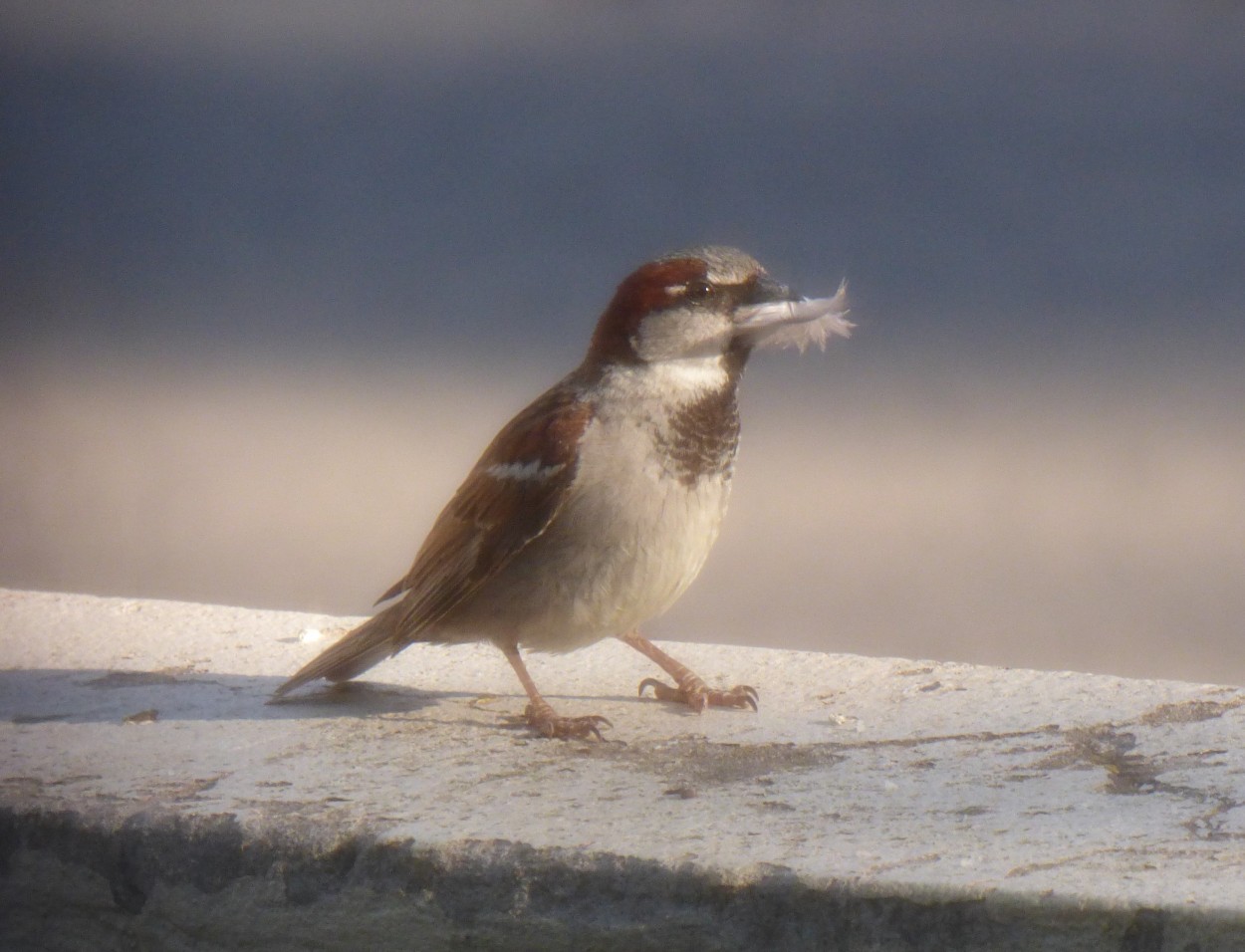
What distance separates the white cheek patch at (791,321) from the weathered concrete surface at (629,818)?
2.20ft

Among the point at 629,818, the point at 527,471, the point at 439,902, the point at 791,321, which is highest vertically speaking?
the point at 791,321

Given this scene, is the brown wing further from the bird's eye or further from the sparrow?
the bird's eye

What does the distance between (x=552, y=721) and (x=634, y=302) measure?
0.78m

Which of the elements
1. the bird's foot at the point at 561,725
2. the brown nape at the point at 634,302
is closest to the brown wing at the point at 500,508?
the brown nape at the point at 634,302

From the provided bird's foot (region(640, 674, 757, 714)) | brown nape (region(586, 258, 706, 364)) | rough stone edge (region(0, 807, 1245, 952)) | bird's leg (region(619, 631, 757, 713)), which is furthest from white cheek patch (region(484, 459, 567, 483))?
rough stone edge (region(0, 807, 1245, 952))

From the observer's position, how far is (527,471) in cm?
301

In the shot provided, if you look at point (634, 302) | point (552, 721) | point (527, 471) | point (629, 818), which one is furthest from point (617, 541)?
point (629, 818)

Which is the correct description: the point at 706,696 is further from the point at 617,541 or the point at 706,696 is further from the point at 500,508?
the point at 500,508

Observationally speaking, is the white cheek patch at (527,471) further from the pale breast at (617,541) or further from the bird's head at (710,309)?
the bird's head at (710,309)

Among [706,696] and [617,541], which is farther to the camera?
[706,696]

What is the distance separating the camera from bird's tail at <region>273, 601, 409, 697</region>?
306 cm

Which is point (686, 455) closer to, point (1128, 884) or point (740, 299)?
point (740, 299)

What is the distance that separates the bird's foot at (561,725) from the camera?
289 centimetres

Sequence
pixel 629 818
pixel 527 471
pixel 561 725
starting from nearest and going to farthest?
1. pixel 629 818
2. pixel 561 725
3. pixel 527 471
